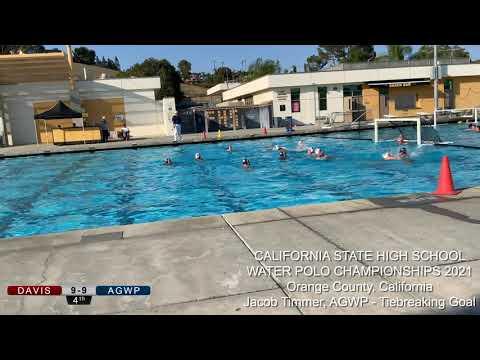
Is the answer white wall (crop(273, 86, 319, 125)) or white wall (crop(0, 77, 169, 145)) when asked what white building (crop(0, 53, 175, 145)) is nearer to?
white wall (crop(0, 77, 169, 145))

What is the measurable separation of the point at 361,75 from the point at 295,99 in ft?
19.8

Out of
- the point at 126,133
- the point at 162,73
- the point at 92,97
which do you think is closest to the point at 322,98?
the point at 126,133

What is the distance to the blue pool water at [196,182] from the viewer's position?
10320mm

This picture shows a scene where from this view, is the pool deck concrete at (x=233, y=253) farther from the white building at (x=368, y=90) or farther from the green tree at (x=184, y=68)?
the green tree at (x=184, y=68)

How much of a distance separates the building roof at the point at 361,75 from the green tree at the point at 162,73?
36.7 meters

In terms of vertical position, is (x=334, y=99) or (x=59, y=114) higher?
(x=334, y=99)

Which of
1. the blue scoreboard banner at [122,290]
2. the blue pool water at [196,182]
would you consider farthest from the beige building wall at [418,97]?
the blue scoreboard banner at [122,290]

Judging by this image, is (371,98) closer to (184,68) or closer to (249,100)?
(249,100)

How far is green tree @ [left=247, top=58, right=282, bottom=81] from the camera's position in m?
82.9

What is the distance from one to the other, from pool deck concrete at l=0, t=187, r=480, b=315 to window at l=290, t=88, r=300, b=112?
30.6m

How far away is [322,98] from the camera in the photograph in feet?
122
